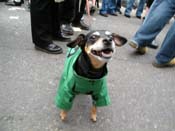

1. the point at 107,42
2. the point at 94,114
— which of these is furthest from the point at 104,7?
the point at 107,42

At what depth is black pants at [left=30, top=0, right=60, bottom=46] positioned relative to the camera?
295 centimetres

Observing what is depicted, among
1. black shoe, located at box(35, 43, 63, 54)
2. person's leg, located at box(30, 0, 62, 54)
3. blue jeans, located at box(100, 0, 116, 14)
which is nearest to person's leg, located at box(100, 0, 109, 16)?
blue jeans, located at box(100, 0, 116, 14)

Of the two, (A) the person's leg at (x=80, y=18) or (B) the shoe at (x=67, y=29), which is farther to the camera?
(A) the person's leg at (x=80, y=18)

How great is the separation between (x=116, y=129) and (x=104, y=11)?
12.5 ft

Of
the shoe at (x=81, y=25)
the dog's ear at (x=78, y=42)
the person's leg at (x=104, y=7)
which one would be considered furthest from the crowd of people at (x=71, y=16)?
the person's leg at (x=104, y=7)

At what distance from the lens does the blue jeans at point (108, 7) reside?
5515 mm

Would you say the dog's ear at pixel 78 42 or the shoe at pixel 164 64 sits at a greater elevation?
the dog's ear at pixel 78 42

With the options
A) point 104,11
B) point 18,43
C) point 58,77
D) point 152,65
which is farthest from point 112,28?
point 58,77

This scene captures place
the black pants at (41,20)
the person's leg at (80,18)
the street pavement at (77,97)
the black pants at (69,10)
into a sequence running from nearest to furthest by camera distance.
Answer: the street pavement at (77,97) → the black pants at (41,20) → the black pants at (69,10) → the person's leg at (80,18)

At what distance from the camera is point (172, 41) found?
3.12 metres

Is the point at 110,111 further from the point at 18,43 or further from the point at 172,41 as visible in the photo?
the point at 18,43

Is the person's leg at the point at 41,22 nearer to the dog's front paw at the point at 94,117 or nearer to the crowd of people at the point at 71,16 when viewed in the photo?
the crowd of people at the point at 71,16

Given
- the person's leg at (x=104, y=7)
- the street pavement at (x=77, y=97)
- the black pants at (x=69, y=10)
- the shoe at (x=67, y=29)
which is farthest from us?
the person's leg at (x=104, y=7)

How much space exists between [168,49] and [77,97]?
131 centimetres
